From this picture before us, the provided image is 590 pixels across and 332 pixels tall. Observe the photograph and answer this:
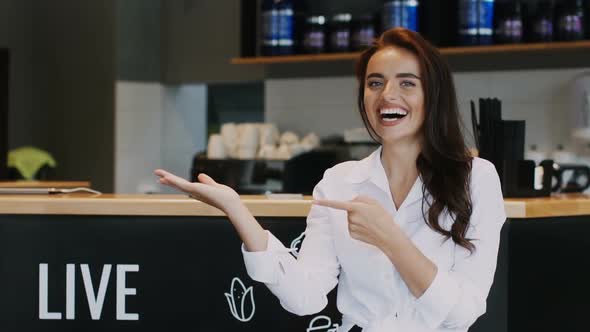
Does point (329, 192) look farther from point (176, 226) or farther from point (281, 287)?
point (176, 226)

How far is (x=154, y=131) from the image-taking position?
20.4 feet

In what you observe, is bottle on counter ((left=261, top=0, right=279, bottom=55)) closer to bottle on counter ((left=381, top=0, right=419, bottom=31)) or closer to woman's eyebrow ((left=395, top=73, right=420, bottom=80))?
bottle on counter ((left=381, top=0, right=419, bottom=31))

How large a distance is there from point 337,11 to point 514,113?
111 centimetres

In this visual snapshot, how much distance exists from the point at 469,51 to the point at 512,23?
0.24 metres

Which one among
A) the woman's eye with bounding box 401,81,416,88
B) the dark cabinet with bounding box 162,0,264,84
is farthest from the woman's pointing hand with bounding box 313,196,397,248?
the dark cabinet with bounding box 162,0,264,84

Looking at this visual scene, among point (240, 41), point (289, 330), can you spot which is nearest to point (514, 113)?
point (240, 41)

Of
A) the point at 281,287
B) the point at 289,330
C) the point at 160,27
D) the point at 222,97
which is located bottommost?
the point at 289,330

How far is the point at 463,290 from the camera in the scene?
1.83 meters

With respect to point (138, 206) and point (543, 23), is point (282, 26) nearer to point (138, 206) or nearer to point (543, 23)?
point (543, 23)

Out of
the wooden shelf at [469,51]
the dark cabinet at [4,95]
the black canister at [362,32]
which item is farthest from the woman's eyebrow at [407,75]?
the dark cabinet at [4,95]

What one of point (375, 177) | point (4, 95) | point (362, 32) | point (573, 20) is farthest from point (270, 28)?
point (375, 177)

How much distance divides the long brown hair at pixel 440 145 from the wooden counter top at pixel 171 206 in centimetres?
70

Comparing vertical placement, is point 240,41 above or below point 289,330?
above

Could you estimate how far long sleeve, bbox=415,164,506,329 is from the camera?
71.0 inches
